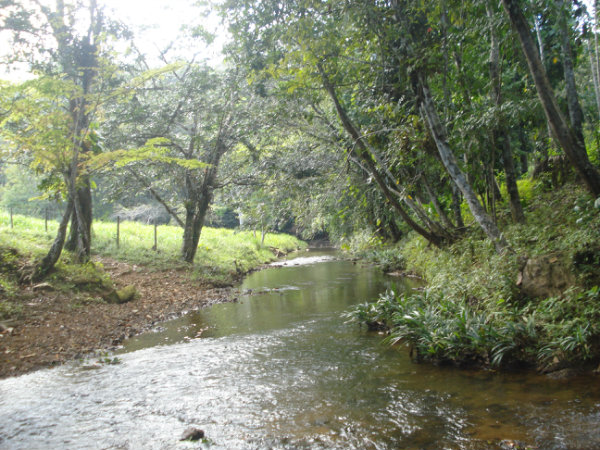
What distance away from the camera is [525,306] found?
6.36 m

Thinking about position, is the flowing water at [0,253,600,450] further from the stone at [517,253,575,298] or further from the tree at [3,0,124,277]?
the tree at [3,0,124,277]

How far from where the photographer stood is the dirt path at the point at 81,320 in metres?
7.05

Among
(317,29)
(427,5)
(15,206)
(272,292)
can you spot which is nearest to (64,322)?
(272,292)

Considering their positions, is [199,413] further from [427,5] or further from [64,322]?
[427,5]

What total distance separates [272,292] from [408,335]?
7331 mm

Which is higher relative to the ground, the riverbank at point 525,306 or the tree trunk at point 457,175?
the tree trunk at point 457,175

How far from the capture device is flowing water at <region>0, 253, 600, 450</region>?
403 cm

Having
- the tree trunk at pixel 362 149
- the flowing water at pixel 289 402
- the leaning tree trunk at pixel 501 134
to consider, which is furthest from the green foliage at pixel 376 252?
the flowing water at pixel 289 402

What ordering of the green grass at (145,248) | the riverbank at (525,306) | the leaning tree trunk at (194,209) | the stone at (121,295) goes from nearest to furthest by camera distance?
the riverbank at (525,306) < the stone at (121,295) < the green grass at (145,248) < the leaning tree trunk at (194,209)

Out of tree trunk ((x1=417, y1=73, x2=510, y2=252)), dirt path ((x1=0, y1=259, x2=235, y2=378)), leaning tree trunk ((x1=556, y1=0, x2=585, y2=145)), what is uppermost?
leaning tree trunk ((x1=556, y1=0, x2=585, y2=145))

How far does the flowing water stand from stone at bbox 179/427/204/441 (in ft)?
0.26

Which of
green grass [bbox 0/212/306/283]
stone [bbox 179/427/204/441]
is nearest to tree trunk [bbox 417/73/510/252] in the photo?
stone [bbox 179/427/204/441]

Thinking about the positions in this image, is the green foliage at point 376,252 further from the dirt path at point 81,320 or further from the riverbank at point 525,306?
the dirt path at point 81,320

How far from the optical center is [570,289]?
5680 millimetres
